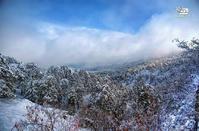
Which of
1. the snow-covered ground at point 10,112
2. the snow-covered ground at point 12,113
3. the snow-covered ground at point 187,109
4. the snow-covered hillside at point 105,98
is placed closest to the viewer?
the snow-covered hillside at point 105,98

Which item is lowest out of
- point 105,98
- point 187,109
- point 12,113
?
point 105,98

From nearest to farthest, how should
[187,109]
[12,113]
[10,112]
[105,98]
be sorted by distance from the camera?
[12,113] → [10,112] → [187,109] → [105,98]

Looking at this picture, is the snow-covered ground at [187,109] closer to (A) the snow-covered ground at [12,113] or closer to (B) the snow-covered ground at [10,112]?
(A) the snow-covered ground at [12,113]

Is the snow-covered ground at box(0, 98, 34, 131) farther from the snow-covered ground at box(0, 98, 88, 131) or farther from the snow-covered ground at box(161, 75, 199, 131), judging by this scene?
the snow-covered ground at box(161, 75, 199, 131)

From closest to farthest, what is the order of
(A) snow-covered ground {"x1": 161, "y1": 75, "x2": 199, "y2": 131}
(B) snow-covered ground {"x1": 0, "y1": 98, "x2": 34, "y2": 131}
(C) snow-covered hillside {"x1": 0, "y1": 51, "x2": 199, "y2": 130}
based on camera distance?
(C) snow-covered hillside {"x1": 0, "y1": 51, "x2": 199, "y2": 130}, (A) snow-covered ground {"x1": 161, "y1": 75, "x2": 199, "y2": 131}, (B) snow-covered ground {"x1": 0, "y1": 98, "x2": 34, "y2": 131}

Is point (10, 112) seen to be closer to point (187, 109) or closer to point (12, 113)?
Result: point (12, 113)

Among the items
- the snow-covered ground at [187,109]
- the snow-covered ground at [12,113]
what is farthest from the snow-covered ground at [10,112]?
the snow-covered ground at [187,109]

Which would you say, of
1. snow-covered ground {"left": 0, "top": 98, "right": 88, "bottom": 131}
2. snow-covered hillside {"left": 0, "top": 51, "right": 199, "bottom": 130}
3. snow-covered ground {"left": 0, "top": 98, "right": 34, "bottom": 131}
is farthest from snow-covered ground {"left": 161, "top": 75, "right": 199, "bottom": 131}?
snow-covered ground {"left": 0, "top": 98, "right": 34, "bottom": 131}

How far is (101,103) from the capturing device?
4900 centimetres

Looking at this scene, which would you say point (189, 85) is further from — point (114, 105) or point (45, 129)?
point (114, 105)

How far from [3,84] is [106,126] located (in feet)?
38.7

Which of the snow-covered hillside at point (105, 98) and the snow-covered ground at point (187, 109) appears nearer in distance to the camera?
the snow-covered hillside at point (105, 98)

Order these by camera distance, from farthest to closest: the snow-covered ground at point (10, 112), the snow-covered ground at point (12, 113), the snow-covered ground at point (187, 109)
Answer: the snow-covered ground at point (10, 112)
the snow-covered ground at point (12, 113)
the snow-covered ground at point (187, 109)

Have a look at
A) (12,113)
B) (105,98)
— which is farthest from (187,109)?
(105,98)
